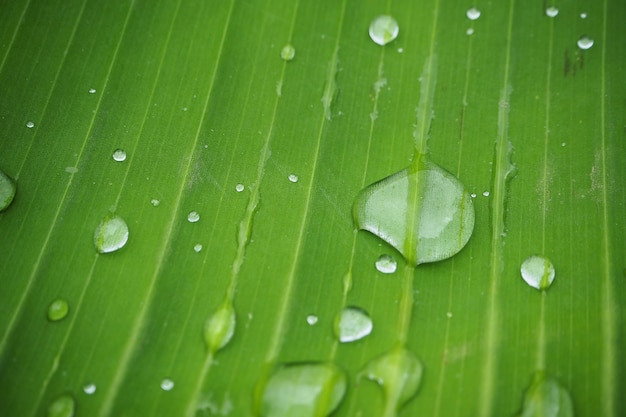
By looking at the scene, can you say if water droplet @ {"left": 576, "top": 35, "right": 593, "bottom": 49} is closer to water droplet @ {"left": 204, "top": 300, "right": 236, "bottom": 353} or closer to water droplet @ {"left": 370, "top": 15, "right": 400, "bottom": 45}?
water droplet @ {"left": 370, "top": 15, "right": 400, "bottom": 45}

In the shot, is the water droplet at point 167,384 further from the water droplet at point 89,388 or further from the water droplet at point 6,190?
the water droplet at point 6,190

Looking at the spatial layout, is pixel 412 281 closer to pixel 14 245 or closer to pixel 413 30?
pixel 413 30

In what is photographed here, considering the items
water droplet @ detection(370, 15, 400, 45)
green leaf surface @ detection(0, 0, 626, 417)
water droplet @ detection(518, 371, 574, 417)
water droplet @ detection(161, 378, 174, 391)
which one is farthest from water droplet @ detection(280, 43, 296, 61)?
water droplet @ detection(518, 371, 574, 417)

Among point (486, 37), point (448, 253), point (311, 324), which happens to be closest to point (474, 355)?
point (448, 253)

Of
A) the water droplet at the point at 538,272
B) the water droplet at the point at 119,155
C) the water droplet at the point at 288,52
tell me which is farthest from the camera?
the water droplet at the point at 288,52

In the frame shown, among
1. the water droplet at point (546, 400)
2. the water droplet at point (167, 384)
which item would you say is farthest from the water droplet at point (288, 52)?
the water droplet at point (546, 400)
